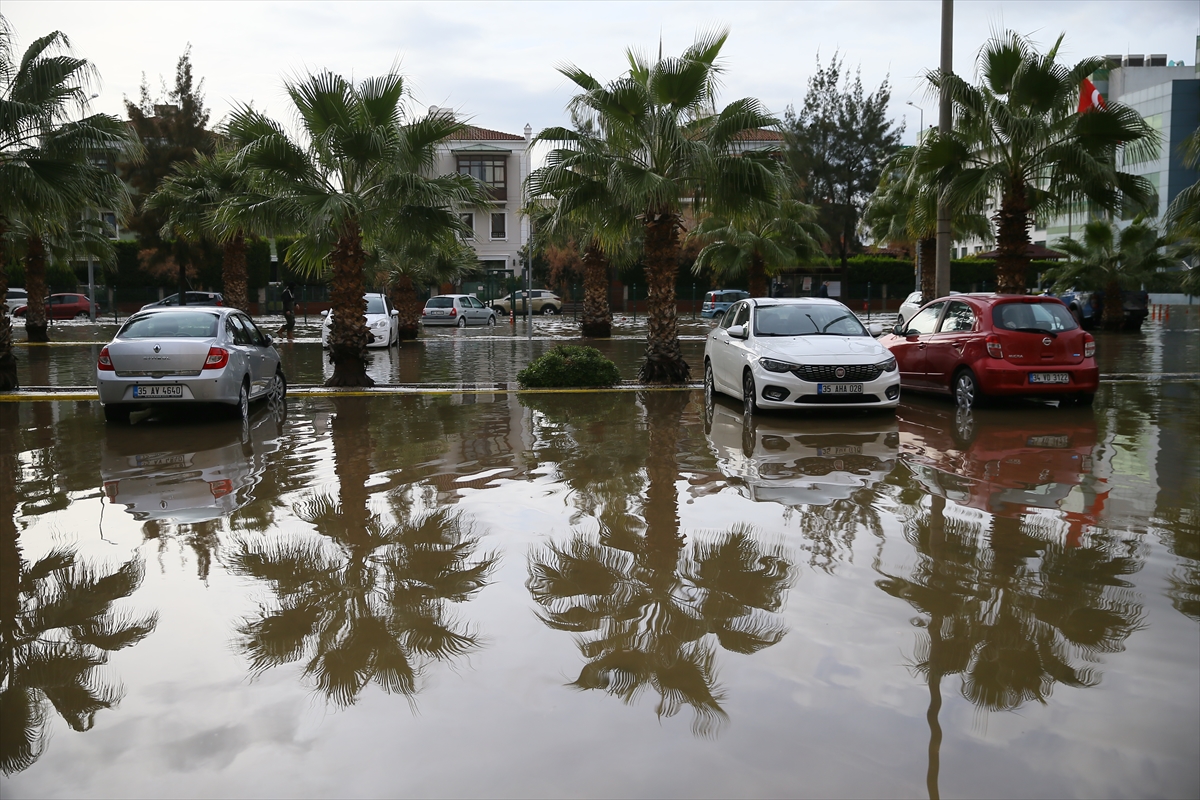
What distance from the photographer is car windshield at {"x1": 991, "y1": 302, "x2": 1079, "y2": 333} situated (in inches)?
518

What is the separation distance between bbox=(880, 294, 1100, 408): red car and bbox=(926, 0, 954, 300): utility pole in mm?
3820

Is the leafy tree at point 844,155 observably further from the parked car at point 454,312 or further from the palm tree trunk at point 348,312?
the palm tree trunk at point 348,312

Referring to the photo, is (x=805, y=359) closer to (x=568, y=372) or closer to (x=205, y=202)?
(x=568, y=372)

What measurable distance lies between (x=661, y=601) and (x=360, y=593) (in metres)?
1.70

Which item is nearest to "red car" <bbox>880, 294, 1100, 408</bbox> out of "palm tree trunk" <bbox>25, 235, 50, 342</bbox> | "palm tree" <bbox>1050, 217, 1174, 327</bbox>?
"palm tree" <bbox>1050, 217, 1174, 327</bbox>

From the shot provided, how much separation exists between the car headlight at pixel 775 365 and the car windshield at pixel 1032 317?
295 cm

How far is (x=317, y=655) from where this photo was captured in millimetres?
4855

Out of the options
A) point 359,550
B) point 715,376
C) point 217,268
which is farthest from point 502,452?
point 217,268

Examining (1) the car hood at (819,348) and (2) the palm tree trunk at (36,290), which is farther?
(2) the palm tree trunk at (36,290)

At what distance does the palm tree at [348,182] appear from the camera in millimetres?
16234

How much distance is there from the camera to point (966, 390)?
13.5 m

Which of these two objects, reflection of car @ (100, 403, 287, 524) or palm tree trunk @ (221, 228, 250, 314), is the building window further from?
reflection of car @ (100, 403, 287, 524)

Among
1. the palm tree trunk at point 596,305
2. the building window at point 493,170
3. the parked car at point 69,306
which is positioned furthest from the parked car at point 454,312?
the building window at point 493,170

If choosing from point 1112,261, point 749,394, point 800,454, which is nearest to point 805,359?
point 749,394
